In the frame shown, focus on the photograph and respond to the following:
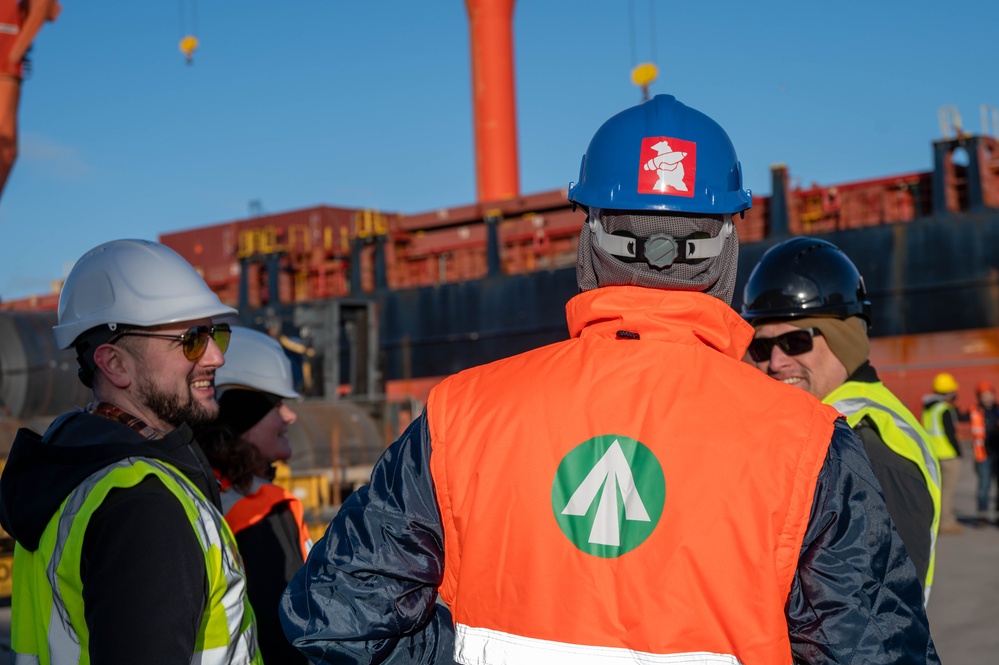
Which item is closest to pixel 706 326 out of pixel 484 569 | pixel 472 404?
pixel 472 404

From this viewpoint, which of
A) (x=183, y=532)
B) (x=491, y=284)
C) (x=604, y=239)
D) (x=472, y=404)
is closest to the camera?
(x=472, y=404)

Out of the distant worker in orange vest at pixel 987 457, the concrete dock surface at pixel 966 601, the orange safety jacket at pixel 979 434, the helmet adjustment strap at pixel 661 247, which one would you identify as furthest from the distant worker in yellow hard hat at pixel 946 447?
the helmet adjustment strap at pixel 661 247

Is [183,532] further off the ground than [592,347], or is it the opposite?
[592,347]

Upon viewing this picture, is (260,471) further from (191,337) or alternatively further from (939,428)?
(939,428)

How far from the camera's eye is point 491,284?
2383 cm

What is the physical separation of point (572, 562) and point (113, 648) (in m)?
0.80

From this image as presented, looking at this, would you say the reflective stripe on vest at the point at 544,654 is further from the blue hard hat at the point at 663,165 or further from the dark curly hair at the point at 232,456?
the dark curly hair at the point at 232,456

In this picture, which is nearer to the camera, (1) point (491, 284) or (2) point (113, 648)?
(2) point (113, 648)

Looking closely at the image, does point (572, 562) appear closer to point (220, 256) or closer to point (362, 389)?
point (362, 389)

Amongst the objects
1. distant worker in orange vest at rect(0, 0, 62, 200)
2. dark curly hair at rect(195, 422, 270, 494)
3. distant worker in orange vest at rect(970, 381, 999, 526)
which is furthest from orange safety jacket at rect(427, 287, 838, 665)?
distant worker in orange vest at rect(0, 0, 62, 200)

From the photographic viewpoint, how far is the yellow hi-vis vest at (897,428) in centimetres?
228

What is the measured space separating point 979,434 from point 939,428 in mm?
1980

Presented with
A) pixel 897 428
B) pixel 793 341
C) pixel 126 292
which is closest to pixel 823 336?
pixel 793 341

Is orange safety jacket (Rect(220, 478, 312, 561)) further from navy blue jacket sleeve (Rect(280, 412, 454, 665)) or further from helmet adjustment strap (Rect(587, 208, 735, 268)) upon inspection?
helmet adjustment strap (Rect(587, 208, 735, 268))
